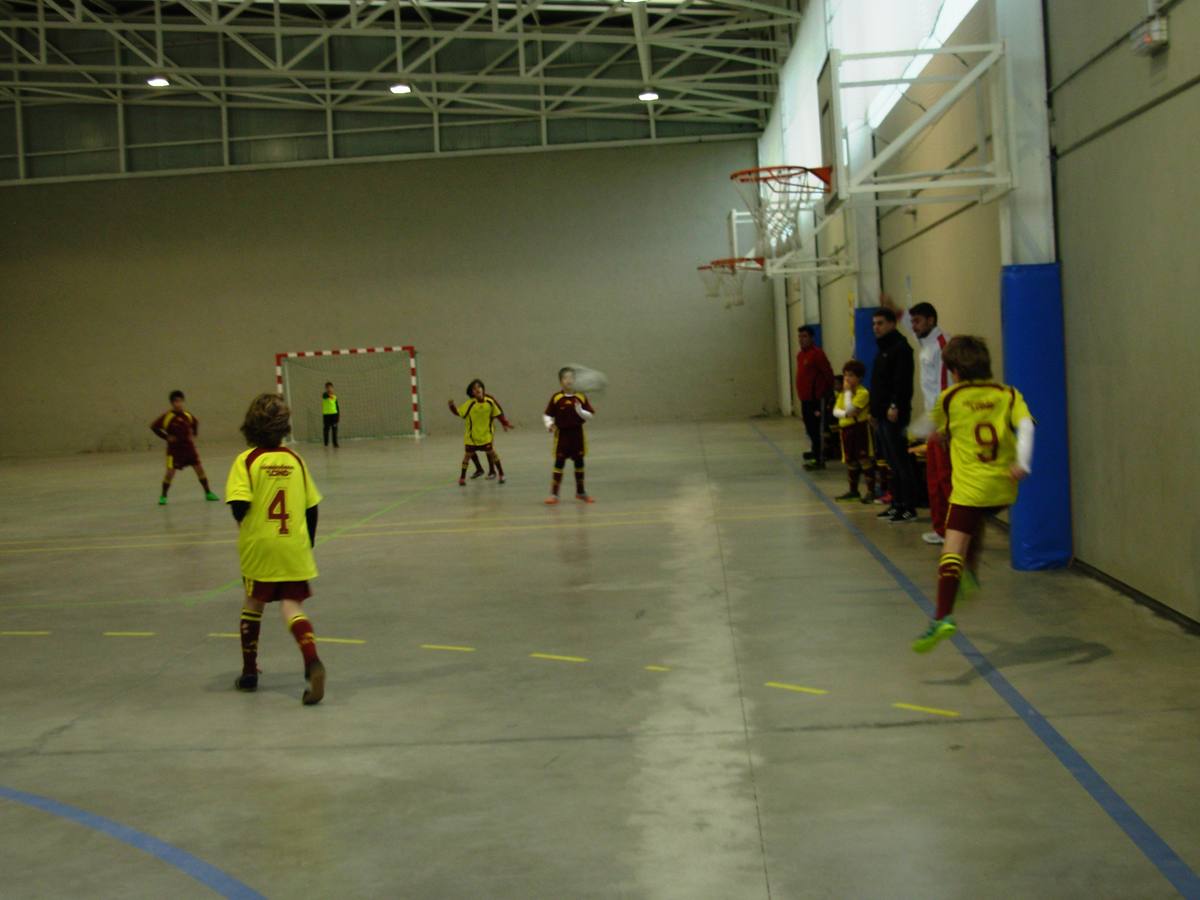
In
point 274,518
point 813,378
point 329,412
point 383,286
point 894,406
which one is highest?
point 383,286

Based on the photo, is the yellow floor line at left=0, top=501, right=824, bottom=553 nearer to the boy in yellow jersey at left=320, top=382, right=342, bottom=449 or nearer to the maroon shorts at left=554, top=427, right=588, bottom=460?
the maroon shorts at left=554, top=427, right=588, bottom=460

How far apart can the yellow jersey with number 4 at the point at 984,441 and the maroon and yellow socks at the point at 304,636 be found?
3.57m

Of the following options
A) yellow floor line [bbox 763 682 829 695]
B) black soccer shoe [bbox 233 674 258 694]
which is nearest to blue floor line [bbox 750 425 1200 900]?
yellow floor line [bbox 763 682 829 695]

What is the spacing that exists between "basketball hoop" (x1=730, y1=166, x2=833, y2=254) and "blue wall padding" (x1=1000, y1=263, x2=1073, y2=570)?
A: 7.87 meters

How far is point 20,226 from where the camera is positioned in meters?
35.7

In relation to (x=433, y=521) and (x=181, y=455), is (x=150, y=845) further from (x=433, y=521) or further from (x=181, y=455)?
(x=181, y=455)

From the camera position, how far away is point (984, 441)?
7012mm

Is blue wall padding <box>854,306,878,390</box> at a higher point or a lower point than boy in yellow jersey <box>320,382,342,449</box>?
higher

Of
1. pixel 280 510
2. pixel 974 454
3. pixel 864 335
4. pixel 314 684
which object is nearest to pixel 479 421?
pixel 864 335

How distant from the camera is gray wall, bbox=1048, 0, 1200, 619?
24.0 ft

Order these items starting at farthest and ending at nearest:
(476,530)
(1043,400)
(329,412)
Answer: (329,412), (476,530), (1043,400)

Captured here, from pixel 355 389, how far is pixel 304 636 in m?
29.4

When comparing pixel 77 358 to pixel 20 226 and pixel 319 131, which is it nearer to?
pixel 20 226

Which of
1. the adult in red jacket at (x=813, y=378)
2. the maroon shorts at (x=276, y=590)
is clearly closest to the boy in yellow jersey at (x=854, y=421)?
the adult in red jacket at (x=813, y=378)
